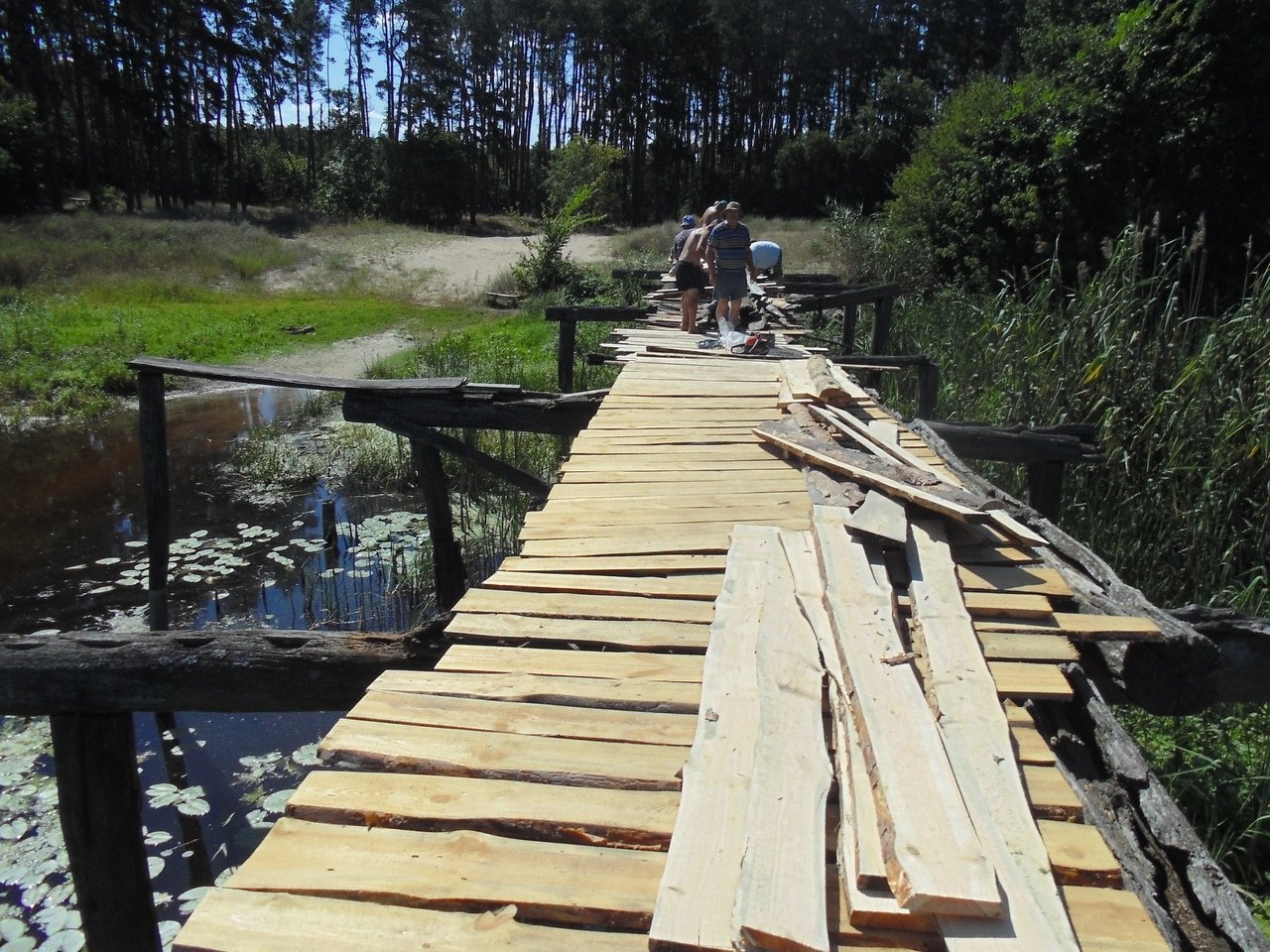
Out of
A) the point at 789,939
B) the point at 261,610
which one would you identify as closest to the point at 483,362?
the point at 261,610

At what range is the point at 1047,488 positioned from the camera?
19.3 ft

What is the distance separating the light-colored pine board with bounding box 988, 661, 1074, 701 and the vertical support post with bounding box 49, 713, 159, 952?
2911 mm

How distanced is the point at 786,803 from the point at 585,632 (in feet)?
3.17

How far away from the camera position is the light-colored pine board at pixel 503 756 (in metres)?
1.95

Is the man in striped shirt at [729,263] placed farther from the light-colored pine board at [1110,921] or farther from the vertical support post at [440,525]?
the light-colored pine board at [1110,921]

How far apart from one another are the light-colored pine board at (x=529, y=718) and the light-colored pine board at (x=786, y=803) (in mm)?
231

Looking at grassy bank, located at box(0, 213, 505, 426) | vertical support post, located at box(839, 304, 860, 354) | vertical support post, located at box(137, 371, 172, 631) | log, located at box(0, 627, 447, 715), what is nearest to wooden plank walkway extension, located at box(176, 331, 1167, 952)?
log, located at box(0, 627, 447, 715)

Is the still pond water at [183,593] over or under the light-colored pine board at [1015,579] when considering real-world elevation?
under

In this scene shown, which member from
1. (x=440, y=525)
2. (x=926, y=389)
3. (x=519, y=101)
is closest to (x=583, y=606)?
(x=440, y=525)

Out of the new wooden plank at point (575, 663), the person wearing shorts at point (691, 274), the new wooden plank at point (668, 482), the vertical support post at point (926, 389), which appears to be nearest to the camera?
the new wooden plank at point (575, 663)

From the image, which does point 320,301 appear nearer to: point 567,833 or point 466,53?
point 567,833

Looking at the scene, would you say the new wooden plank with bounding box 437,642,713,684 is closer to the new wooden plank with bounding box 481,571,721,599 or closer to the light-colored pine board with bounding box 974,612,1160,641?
the new wooden plank with bounding box 481,571,721,599

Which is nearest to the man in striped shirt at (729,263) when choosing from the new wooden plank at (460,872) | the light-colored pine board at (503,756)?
the light-colored pine board at (503,756)

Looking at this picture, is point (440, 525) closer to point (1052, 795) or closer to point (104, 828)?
point (104, 828)
